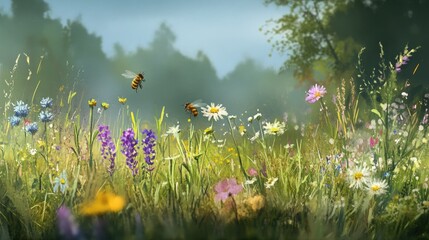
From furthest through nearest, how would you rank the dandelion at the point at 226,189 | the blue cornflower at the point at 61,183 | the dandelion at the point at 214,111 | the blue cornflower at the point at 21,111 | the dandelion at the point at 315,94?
the blue cornflower at the point at 21,111 → the dandelion at the point at 315,94 → the dandelion at the point at 214,111 → the blue cornflower at the point at 61,183 → the dandelion at the point at 226,189

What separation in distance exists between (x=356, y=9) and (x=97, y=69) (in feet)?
81.1

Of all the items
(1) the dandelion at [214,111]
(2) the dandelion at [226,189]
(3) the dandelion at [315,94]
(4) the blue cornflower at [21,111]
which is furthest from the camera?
(4) the blue cornflower at [21,111]

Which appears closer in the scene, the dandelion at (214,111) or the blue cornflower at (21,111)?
the dandelion at (214,111)

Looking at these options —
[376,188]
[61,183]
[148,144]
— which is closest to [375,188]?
[376,188]

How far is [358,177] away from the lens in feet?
12.9

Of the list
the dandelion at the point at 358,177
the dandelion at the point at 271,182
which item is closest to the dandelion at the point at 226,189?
the dandelion at the point at 271,182

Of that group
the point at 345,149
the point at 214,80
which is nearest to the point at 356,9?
the point at 345,149

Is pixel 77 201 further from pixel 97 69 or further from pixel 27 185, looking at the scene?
pixel 97 69

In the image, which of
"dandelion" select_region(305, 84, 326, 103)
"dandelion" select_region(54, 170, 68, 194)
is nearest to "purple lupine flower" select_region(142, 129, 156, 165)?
"dandelion" select_region(54, 170, 68, 194)

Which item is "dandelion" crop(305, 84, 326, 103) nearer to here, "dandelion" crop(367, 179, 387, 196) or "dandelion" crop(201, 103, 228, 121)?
"dandelion" crop(201, 103, 228, 121)

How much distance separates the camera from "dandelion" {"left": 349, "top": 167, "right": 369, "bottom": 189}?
3.90 m

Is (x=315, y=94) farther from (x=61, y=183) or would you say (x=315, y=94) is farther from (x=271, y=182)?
(x=61, y=183)

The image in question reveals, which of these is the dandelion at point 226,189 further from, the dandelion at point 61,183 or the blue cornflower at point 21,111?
the blue cornflower at point 21,111

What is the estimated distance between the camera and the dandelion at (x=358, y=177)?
12.8 ft
